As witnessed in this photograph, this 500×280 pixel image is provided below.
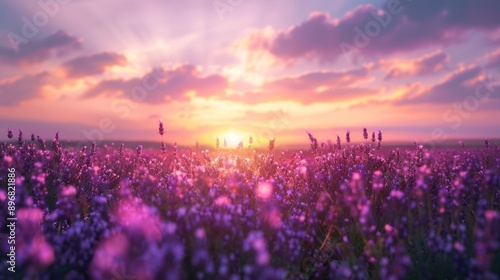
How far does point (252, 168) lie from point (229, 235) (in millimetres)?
3103

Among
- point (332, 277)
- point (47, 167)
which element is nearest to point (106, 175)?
point (47, 167)

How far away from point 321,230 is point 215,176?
172 centimetres

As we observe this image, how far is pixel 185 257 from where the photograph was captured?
9.86ft

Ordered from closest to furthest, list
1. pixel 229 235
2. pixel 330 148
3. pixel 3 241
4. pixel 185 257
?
pixel 185 257 → pixel 229 235 → pixel 3 241 → pixel 330 148

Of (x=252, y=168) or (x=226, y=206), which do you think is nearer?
(x=226, y=206)

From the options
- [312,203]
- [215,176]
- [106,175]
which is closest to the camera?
[312,203]

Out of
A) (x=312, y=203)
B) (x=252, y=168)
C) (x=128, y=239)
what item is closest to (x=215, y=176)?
(x=252, y=168)

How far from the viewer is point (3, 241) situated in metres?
4.33

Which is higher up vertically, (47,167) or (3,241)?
(47,167)

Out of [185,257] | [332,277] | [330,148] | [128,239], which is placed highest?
[330,148]

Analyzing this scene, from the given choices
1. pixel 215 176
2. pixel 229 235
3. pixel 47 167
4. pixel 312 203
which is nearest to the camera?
pixel 229 235

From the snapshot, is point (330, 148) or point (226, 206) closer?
point (226, 206)

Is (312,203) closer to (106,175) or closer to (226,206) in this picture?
(226,206)

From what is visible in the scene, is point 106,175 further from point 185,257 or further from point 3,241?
point 185,257
